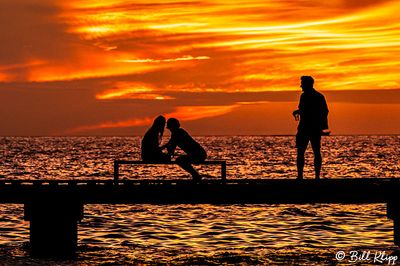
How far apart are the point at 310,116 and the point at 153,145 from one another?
408cm

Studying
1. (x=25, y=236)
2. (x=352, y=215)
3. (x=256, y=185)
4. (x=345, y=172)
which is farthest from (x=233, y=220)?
Answer: (x=345, y=172)

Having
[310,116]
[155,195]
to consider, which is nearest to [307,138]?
[310,116]

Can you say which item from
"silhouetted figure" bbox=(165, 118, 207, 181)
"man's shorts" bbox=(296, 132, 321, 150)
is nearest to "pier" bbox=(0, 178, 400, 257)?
"silhouetted figure" bbox=(165, 118, 207, 181)

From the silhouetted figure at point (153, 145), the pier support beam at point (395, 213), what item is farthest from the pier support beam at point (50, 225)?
the pier support beam at point (395, 213)

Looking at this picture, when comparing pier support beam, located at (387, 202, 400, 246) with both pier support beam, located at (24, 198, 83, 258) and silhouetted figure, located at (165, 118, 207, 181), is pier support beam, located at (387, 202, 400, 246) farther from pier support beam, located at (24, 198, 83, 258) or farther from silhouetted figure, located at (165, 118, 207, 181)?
pier support beam, located at (24, 198, 83, 258)

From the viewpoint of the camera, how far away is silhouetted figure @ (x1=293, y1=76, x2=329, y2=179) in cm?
2002

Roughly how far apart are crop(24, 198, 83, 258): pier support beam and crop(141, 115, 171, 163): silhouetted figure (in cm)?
225

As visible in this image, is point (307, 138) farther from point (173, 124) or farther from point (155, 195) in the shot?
point (155, 195)

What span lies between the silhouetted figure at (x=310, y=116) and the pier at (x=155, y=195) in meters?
1.02

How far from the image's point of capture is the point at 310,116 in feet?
66.1

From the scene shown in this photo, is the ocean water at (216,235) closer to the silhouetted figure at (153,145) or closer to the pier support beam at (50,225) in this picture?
the pier support beam at (50,225)

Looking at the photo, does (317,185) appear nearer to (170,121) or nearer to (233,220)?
(170,121)

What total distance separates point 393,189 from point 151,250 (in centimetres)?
731

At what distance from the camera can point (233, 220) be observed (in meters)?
32.7
